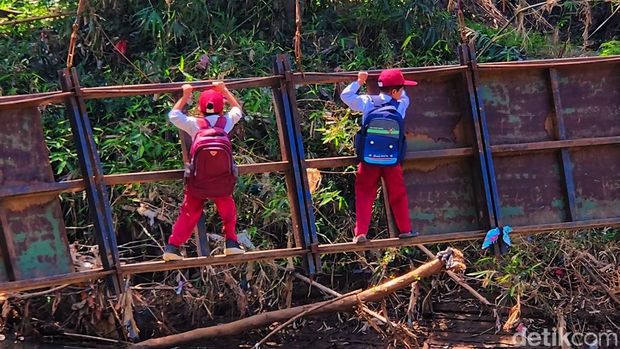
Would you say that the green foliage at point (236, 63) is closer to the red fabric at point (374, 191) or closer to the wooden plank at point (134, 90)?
the red fabric at point (374, 191)

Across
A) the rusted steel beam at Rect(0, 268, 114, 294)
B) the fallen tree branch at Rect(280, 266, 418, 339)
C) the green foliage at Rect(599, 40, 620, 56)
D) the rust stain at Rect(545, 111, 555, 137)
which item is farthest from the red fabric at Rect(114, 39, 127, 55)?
the green foliage at Rect(599, 40, 620, 56)

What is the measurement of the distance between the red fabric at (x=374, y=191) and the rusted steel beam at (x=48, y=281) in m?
1.65

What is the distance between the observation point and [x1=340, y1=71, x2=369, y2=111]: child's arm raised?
5312mm

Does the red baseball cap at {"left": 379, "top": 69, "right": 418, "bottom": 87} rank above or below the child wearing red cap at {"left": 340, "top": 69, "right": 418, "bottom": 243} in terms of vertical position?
above

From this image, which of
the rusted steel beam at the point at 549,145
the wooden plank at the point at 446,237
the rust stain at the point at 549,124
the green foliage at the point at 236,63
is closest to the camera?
the wooden plank at the point at 446,237

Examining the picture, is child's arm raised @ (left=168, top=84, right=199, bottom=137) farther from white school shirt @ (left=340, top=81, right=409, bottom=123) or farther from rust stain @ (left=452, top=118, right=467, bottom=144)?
rust stain @ (left=452, top=118, right=467, bottom=144)

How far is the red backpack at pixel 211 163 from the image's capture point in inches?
197

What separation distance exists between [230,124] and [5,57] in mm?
4084

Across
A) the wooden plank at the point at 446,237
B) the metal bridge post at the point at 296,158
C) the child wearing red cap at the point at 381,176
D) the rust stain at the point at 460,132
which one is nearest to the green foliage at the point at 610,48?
the wooden plank at the point at 446,237

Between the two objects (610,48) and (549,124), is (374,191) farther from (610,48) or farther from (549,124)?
(610,48)

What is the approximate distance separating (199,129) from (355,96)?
1.03 meters

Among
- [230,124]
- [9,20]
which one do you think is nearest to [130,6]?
[9,20]

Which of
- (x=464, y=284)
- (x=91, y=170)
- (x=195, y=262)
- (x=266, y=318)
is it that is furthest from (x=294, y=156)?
(x=464, y=284)

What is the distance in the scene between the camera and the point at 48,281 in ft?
16.6
